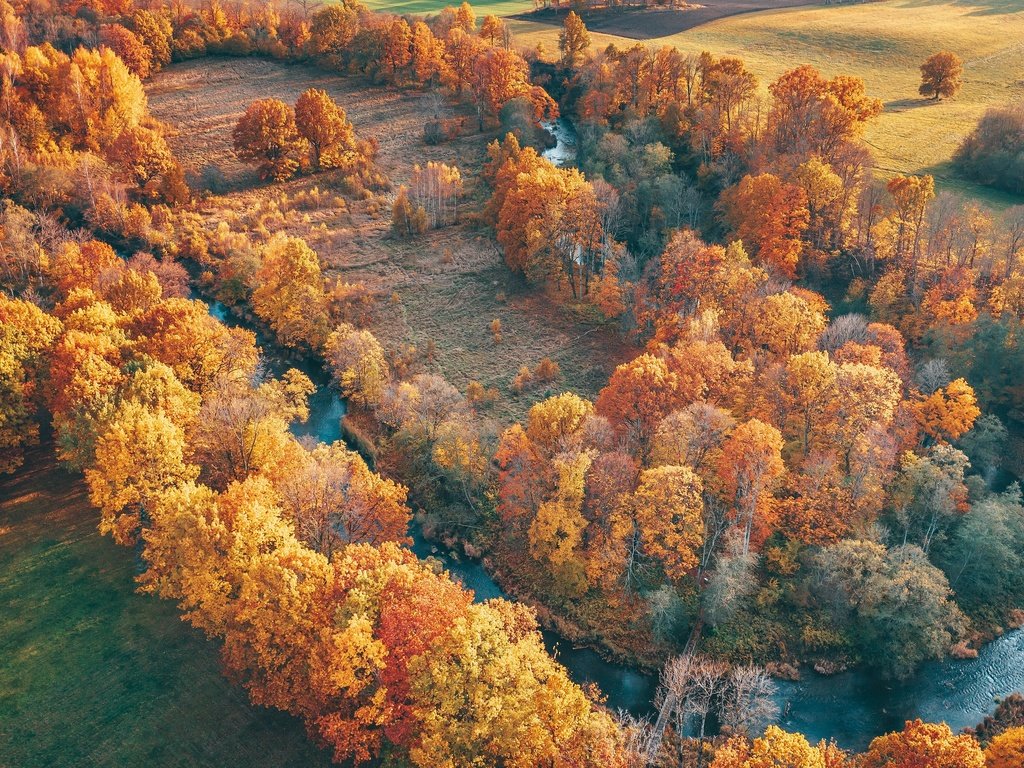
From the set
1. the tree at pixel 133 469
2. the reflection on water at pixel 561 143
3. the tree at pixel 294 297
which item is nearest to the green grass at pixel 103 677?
the tree at pixel 133 469

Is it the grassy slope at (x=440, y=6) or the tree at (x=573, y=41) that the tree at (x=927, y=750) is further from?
the grassy slope at (x=440, y=6)

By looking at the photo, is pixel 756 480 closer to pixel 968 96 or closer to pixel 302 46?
pixel 968 96

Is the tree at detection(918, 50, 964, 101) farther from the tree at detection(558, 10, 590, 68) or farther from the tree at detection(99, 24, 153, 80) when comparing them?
the tree at detection(99, 24, 153, 80)

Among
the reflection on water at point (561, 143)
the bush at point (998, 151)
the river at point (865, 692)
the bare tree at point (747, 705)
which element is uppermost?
the bush at point (998, 151)

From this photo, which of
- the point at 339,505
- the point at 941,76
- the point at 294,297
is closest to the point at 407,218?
the point at 294,297

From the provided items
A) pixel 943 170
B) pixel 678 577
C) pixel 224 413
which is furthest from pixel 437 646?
pixel 943 170

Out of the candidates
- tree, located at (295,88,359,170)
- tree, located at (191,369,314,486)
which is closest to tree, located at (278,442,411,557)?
tree, located at (191,369,314,486)
